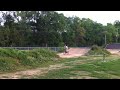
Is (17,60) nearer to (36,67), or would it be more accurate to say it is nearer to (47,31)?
(36,67)

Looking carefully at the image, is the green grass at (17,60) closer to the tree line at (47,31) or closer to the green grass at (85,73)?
the green grass at (85,73)

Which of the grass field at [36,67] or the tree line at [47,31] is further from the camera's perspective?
the tree line at [47,31]

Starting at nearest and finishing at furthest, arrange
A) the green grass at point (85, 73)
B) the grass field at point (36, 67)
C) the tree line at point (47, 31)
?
the green grass at point (85, 73) → the grass field at point (36, 67) → the tree line at point (47, 31)

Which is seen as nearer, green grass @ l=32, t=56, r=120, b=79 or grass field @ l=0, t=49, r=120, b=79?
green grass @ l=32, t=56, r=120, b=79

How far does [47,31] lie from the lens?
43.6 m

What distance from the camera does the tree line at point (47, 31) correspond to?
1530 inches

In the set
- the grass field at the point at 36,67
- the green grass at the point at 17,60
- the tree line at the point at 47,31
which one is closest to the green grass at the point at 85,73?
the grass field at the point at 36,67

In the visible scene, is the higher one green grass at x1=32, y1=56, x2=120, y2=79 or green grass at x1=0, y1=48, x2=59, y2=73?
green grass at x1=0, y1=48, x2=59, y2=73

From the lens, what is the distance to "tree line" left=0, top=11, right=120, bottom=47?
127ft

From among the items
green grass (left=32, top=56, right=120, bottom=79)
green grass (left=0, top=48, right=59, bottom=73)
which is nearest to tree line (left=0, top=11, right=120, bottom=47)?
green grass (left=0, top=48, right=59, bottom=73)

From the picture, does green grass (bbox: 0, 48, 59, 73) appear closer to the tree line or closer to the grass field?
the grass field
